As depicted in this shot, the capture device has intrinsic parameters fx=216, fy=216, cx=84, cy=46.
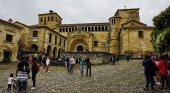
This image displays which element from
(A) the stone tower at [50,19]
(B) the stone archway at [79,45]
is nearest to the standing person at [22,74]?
(B) the stone archway at [79,45]

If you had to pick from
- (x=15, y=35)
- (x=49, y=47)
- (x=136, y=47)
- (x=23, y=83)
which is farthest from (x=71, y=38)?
(x=23, y=83)

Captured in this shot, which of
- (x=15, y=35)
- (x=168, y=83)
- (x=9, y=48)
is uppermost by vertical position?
(x=15, y=35)

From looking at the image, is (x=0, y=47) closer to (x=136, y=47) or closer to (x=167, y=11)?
(x=167, y=11)

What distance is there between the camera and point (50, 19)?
5897cm

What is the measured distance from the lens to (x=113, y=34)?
5141cm

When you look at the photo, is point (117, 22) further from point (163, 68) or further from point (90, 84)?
point (163, 68)

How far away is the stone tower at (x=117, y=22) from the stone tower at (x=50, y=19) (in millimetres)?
15476

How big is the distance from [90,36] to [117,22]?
7.31 meters

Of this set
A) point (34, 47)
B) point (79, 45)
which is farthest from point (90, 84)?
point (79, 45)

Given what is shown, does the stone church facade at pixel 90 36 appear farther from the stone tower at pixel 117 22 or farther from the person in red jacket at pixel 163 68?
the person in red jacket at pixel 163 68

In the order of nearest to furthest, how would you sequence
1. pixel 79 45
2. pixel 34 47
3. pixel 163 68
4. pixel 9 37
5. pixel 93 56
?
pixel 163 68
pixel 93 56
pixel 9 37
pixel 34 47
pixel 79 45

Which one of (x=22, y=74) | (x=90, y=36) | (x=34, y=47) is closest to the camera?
(x=22, y=74)

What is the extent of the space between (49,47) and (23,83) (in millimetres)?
34138

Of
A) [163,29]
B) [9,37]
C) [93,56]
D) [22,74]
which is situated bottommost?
[22,74]
